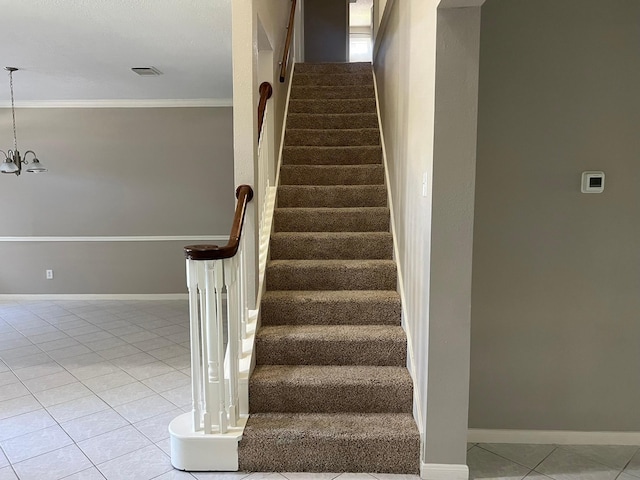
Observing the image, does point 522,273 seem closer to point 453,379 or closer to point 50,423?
point 453,379

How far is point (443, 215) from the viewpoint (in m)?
1.91

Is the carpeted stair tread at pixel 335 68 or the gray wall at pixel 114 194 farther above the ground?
the carpeted stair tread at pixel 335 68

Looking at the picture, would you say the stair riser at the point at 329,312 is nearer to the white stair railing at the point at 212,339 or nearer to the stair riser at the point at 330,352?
the stair riser at the point at 330,352

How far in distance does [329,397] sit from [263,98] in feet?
6.74

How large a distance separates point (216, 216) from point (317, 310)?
10.0ft

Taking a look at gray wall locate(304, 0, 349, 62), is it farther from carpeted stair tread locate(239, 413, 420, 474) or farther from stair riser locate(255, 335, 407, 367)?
carpeted stair tread locate(239, 413, 420, 474)

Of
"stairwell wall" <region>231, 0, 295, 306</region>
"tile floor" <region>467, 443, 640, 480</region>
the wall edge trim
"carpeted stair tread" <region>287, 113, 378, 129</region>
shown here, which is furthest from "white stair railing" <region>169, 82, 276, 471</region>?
"carpeted stair tread" <region>287, 113, 378, 129</region>

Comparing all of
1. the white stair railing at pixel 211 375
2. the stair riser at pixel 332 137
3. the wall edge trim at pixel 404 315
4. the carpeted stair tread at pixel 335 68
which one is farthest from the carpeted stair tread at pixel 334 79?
the white stair railing at pixel 211 375

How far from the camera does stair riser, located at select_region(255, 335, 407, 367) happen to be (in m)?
2.49

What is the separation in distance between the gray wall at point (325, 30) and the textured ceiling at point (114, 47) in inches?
93.7

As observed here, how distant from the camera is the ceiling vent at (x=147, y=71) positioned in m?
4.05

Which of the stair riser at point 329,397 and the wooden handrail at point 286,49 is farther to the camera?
the wooden handrail at point 286,49

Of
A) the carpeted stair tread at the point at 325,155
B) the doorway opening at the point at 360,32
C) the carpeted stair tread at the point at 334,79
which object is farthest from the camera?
the doorway opening at the point at 360,32

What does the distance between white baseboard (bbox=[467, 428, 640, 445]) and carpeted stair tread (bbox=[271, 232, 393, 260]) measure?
1263 millimetres
